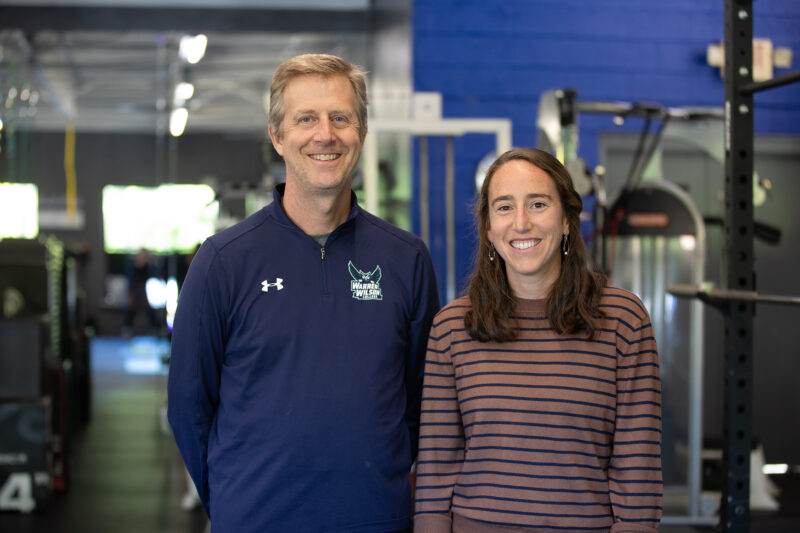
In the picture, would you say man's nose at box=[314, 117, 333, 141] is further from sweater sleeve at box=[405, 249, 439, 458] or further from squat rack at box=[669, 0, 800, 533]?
squat rack at box=[669, 0, 800, 533]

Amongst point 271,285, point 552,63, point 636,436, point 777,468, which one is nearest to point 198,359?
point 271,285

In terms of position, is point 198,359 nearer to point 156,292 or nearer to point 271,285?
point 271,285

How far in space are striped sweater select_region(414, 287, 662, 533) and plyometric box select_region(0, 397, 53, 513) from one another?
3587 mm

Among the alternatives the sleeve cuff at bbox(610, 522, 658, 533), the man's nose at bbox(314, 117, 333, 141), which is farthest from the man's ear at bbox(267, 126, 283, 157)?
the sleeve cuff at bbox(610, 522, 658, 533)

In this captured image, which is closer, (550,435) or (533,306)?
(550,435)

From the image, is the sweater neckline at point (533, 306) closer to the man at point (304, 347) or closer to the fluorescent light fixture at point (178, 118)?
the man at point (304, 347)

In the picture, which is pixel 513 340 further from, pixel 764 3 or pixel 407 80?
pixel 407 80

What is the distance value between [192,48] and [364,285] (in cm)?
491

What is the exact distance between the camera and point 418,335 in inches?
64.5

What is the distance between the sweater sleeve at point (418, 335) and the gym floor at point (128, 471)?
8.62 ft

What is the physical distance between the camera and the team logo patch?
5.00 ft

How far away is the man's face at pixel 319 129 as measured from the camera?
57.9 inches

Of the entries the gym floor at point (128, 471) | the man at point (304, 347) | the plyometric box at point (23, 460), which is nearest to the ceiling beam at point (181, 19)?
the gym floor at point (128, 471)

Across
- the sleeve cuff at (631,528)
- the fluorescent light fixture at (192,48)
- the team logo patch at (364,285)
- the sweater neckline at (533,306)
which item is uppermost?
the fluorescent light fixture at (192,48)
